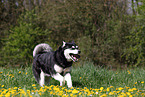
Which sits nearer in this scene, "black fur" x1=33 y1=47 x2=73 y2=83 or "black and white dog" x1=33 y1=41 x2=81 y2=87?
"black and white dog" x1=33 y1=41 x2=81 y2=87

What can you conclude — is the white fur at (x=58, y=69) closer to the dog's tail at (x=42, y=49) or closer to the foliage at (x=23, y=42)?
the dog's tail at (x=42, y=49)

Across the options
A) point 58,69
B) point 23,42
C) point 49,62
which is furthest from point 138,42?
point 58,69

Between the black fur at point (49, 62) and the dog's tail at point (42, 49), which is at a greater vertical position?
the dog's tail at point (42, 49)

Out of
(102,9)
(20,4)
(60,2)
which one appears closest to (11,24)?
(20,4)

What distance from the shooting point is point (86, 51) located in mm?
10359

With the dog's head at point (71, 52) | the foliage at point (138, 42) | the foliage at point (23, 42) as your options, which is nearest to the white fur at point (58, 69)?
the dog's head at point (71, 52)

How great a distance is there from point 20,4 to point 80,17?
180 inches

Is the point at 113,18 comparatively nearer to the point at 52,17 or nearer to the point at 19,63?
the point at 52,17

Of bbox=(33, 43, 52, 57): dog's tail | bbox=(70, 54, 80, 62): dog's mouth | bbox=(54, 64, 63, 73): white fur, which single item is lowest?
bbox=(54, 64, 63, 73): white fur

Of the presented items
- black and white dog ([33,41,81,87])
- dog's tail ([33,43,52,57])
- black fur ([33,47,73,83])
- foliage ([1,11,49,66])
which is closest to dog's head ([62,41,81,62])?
black and white dog ([33,41,81,87])

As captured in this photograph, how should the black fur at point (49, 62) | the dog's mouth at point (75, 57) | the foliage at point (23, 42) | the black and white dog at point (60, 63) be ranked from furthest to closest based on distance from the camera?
the foliage at point (23, 42), the black fur at point (49, 62), the black and white dog at point (60, 63), the dog's mouth at point (75, 57)

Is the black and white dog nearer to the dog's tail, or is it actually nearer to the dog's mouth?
the dog's mouth

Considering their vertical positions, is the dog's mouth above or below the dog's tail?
below

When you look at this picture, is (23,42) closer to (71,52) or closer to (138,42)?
(138,42)
